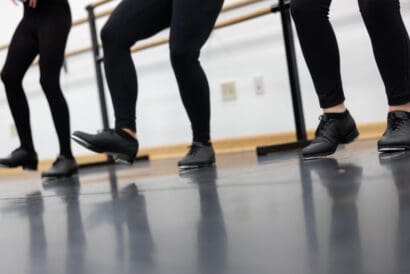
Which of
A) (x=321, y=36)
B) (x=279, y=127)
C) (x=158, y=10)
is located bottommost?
(x=279, y=127)

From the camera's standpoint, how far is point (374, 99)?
2.28 meters

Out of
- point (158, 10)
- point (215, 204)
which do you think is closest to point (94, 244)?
point (215, 204)

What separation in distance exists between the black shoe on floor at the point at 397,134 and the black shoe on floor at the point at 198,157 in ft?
1.99

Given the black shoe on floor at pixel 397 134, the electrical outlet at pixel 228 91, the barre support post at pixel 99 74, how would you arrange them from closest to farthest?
the black shoe on floor at pixel 397 134, the electrical outlet at pixel 228 91, the barre support post at pixel 99 74

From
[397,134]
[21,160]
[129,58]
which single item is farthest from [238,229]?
[21,160]

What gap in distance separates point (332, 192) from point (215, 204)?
0.17 m

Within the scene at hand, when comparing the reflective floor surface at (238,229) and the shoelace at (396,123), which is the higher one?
the shoelace at (396,123)

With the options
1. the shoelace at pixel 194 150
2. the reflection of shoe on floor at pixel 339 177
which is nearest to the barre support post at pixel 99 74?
the shoelace at pixel 194 150

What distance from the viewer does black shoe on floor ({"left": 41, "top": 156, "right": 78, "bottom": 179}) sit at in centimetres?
187

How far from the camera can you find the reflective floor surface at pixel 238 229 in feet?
1.39

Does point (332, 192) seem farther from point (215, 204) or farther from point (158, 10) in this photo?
point (158, 10)

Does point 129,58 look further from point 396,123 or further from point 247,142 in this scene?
point 247,142

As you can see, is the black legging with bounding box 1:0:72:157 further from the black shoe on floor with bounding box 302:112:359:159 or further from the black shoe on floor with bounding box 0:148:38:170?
the black shoe on floor with bounding box 302:112:359:159

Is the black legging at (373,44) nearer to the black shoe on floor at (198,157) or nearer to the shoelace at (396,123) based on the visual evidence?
the shoelace at (396,123)
